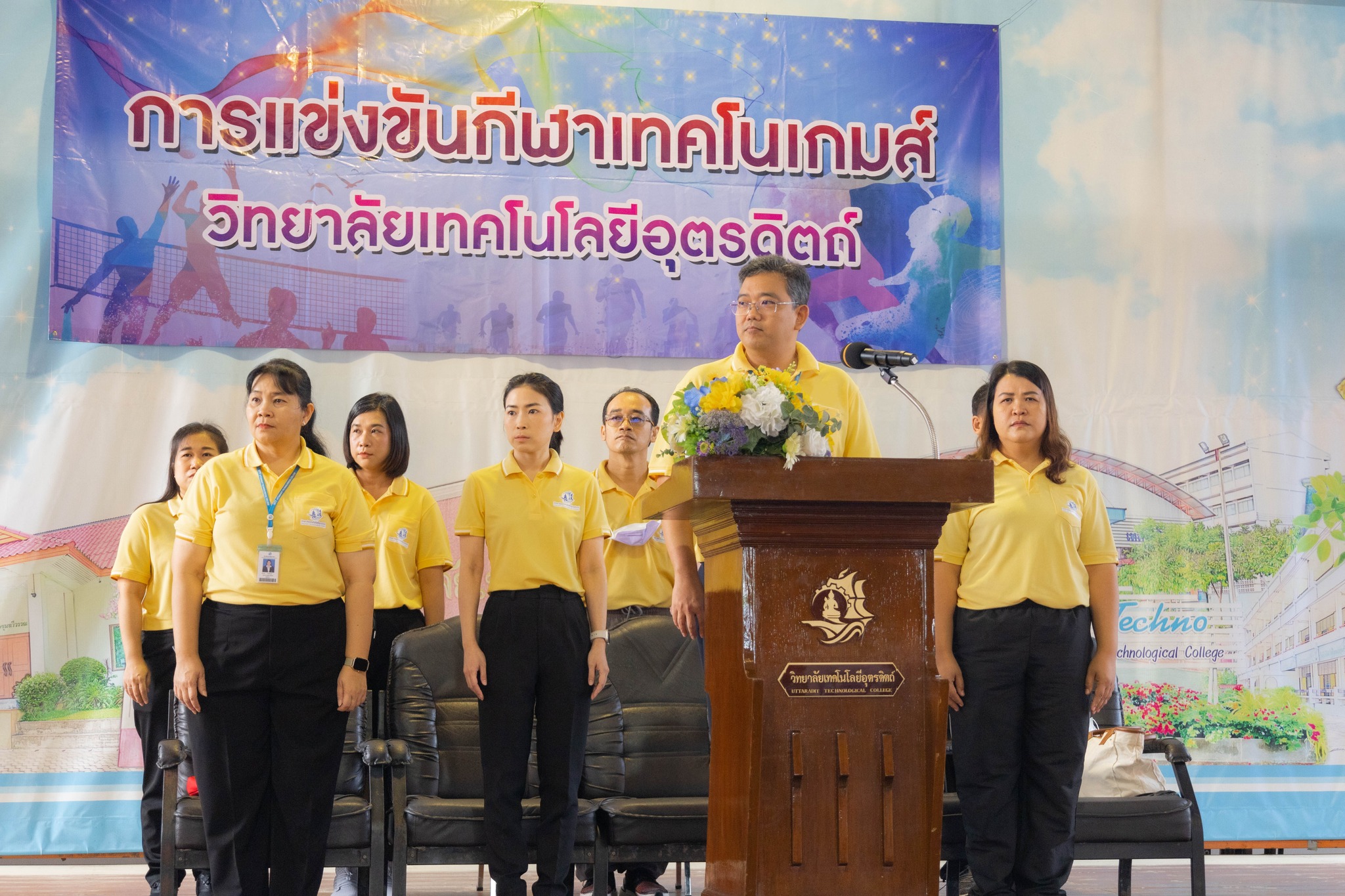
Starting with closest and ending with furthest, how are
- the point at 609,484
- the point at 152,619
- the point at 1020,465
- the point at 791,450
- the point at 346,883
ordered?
1. the point at 791,450
2. the point at 1020,465
3. the point at 346,883
4. the point at 152,619
5. the point at 609,484

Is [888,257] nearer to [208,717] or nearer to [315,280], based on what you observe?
[315,280]

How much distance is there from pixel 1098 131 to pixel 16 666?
5.14 metres

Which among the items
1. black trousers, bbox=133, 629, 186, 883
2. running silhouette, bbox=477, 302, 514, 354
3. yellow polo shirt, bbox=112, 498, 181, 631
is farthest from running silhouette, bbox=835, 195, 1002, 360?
black trousers, bbox=133, 629, 186, 883

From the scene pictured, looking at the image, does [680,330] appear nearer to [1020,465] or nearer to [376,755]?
[1020,465]

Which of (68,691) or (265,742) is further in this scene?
(68,691)

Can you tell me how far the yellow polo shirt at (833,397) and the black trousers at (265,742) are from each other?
106cm

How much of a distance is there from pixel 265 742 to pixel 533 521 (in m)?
0.93

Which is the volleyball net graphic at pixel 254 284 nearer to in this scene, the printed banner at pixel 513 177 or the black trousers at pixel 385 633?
the printed banner at pixel 513 177

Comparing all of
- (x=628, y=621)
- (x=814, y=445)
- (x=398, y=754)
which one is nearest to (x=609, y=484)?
(x=628, y=621)

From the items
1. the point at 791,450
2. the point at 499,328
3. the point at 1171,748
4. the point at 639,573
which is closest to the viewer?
the point at 791,450

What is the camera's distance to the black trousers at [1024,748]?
318cm

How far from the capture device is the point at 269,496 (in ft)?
10.2

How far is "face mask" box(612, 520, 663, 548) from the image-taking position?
417 cm

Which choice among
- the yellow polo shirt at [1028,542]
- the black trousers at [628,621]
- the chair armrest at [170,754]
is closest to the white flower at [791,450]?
the yellow polo shirt at [1028,542]
